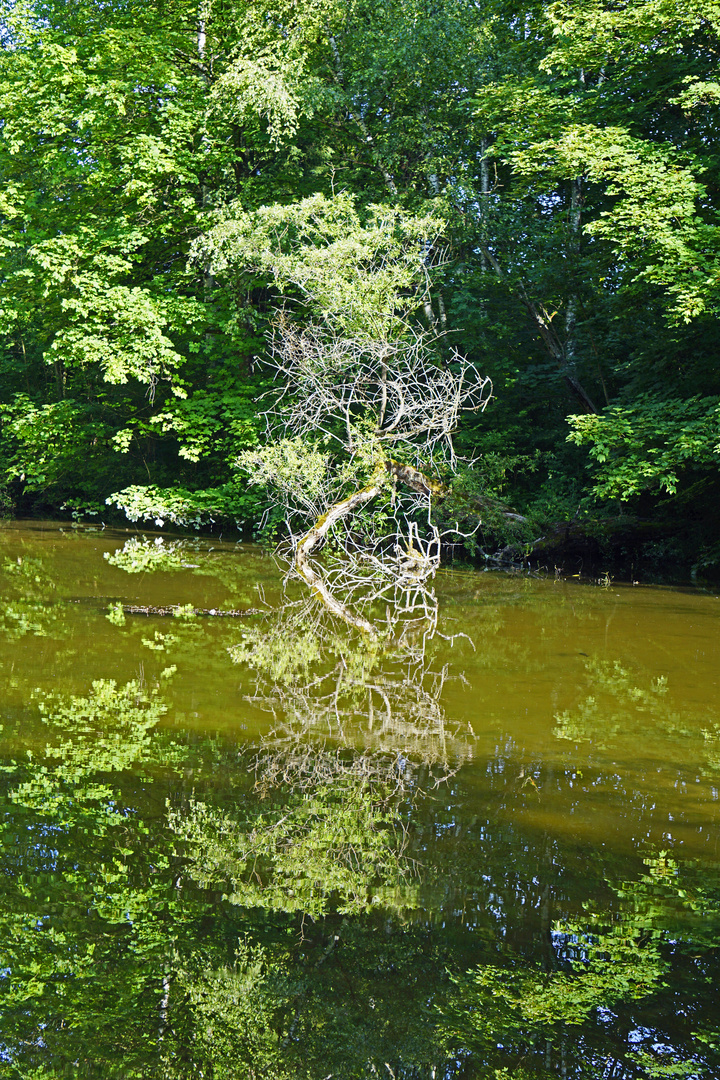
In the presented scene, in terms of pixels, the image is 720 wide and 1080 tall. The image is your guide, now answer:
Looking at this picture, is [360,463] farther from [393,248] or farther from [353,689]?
[353,689]

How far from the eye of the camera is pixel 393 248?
1318 cm

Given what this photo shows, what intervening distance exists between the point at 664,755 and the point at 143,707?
3.03 m

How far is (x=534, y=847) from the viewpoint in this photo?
3641mm

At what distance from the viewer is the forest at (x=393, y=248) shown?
41.2 feet

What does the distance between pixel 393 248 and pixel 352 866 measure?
1122 cm

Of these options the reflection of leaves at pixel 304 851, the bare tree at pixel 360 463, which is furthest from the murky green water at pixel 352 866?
the bare tree at pixel 360 463

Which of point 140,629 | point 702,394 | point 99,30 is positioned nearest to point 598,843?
point 140,629

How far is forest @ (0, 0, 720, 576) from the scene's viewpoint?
12555 millimetres

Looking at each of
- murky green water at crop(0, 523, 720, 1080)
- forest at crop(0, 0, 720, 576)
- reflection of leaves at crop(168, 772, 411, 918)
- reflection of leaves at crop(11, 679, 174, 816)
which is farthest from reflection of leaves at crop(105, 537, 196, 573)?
reflection of leaves at crop(168, 772, 411, 918)

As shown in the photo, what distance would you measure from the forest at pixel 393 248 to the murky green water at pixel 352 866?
6.01 meters

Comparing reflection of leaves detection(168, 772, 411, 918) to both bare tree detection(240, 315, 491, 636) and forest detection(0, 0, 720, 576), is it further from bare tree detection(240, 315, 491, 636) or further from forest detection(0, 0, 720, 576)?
forest detection(0, 0, 720, 576)

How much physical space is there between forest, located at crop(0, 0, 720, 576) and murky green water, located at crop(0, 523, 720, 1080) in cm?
601

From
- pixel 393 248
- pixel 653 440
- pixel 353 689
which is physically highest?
pixel 393 248

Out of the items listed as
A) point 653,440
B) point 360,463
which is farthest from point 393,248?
point 653,440
